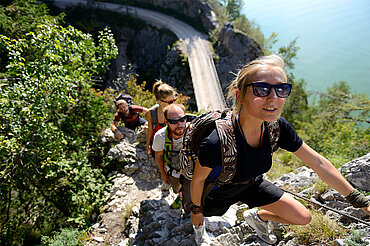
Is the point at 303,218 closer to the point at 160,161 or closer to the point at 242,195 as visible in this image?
the point at 242,195

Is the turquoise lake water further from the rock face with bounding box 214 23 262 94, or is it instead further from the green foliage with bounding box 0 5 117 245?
the green foliage with bounding box 0 5 117 245

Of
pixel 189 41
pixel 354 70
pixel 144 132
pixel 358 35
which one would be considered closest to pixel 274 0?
pixel 358 35

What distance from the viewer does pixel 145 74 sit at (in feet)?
95.8

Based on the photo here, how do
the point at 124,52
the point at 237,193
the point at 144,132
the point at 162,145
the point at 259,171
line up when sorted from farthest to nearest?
1. the point at 124,52
2. the point at 144,132
3. the point at 162,145
4. the point at 237,193
5. the point at 259,171

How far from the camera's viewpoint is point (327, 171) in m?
2.16

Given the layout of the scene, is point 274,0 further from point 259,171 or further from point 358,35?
point 259,171

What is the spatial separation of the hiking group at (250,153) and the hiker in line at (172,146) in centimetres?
2

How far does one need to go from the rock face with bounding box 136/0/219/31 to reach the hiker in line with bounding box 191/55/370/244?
29.9m

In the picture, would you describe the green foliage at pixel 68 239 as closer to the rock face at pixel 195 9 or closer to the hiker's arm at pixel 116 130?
the hiker's arm at pixel 116 130

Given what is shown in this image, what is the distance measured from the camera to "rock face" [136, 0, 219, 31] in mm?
29672

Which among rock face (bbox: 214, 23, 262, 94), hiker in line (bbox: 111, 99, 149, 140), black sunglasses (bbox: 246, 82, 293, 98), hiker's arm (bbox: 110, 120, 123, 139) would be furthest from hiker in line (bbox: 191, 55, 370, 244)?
rock face (bbox: 214, 23, 262, 94)

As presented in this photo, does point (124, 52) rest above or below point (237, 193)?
above

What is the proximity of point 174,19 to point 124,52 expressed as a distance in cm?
860

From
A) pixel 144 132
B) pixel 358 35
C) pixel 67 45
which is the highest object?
pixel 358 35
